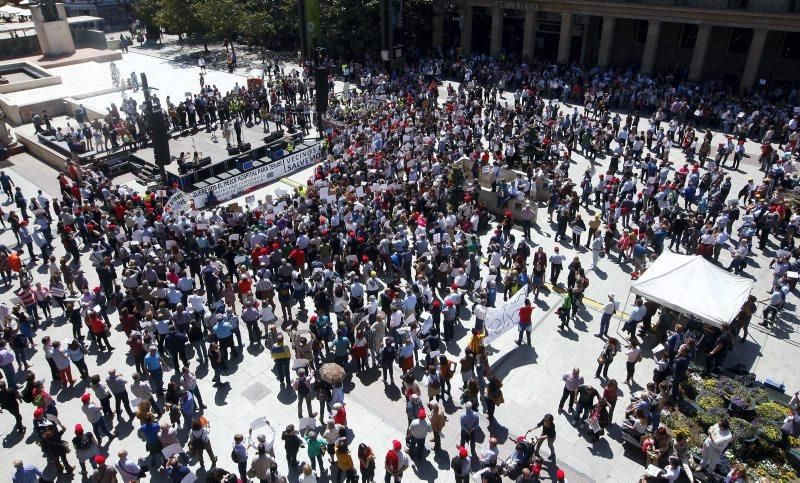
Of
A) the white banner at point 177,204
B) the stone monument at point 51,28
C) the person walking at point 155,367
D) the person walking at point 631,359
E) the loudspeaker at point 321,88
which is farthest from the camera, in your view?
the stone monument at point 51,28

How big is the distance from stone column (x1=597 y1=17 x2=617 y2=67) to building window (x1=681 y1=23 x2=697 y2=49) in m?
4.38

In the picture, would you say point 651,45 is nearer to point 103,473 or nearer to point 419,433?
point 419,433

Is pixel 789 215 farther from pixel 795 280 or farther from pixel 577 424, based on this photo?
pixel 577 424

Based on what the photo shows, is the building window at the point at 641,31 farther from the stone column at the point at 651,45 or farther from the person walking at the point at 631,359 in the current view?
the person walking at the point at 631,359

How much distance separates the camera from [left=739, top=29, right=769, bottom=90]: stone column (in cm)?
3222

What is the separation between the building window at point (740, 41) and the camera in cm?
3588

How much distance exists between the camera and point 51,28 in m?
46.4

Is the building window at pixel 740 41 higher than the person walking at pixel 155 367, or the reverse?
the building window at pixel 740 41

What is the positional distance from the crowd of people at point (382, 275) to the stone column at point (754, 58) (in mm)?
3047

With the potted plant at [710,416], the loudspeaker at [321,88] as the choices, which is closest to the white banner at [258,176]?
the loudspeaker at [321,88]

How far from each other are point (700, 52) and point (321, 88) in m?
22.3

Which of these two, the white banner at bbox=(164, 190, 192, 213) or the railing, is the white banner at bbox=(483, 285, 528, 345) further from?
the railing

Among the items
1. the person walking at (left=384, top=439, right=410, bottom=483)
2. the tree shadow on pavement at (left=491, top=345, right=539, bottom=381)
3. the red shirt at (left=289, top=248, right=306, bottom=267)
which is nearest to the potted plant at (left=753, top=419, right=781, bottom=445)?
the tree shadow on pavement at (left=491, top=345, right=539, bottom=381)

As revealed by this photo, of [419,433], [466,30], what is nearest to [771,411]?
[419,433]
